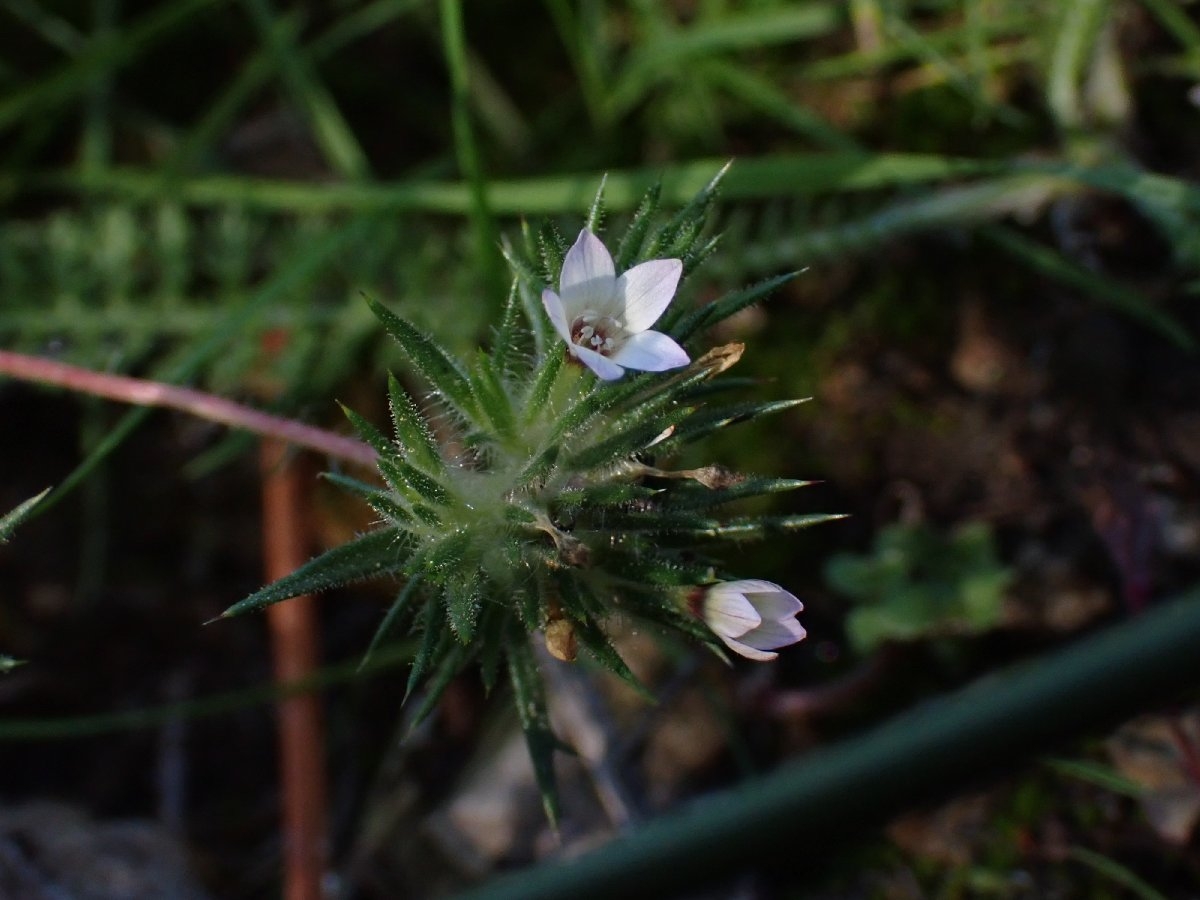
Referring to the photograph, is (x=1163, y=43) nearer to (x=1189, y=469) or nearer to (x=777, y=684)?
(x=1189, y=469)

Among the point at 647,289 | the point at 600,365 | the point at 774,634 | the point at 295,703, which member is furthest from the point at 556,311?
the point at 295,703

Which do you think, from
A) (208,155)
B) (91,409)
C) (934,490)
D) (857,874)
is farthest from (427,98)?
(857,874)

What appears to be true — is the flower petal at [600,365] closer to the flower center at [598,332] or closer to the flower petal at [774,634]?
the flower center at [598,332]

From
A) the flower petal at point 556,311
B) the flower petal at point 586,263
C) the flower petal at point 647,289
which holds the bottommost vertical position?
the flower petal at point 556,311

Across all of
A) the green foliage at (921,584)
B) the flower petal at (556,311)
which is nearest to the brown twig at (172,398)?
the flower petal at (556,311)

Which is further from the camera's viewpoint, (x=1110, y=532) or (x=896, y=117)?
(x=896, y=117)
